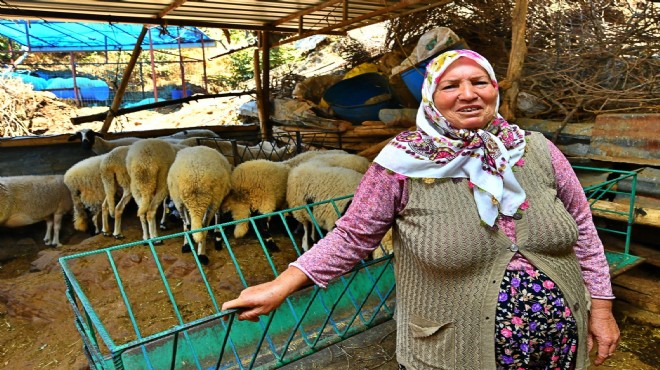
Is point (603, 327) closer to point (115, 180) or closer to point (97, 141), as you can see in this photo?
point (115, 180)

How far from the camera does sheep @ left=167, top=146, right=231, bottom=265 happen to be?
5.26m

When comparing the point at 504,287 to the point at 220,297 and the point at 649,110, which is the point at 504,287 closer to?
the point at 220,297

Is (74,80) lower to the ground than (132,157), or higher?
higher

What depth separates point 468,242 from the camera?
4.49 feet

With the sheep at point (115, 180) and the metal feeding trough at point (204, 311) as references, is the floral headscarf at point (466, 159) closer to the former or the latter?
the metal feeding trough at point (204, 311)

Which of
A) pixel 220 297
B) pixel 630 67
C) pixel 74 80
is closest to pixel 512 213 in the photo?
pixel 220 297

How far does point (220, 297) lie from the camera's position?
4.30 metres

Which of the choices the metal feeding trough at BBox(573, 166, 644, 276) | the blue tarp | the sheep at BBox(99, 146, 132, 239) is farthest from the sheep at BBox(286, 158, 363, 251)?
the blue tarp

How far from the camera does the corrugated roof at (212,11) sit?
627cm

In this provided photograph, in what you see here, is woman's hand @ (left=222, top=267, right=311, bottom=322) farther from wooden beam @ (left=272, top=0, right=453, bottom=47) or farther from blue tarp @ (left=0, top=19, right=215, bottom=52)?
blue tarp @ (left=0, top=19, right=215, bottom=52)

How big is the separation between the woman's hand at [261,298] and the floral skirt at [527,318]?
0.68 meters

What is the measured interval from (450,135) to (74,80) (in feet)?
62.9

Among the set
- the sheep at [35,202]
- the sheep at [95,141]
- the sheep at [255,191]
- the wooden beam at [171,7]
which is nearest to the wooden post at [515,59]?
the sheep at [255,191]

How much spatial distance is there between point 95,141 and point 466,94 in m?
8.14
